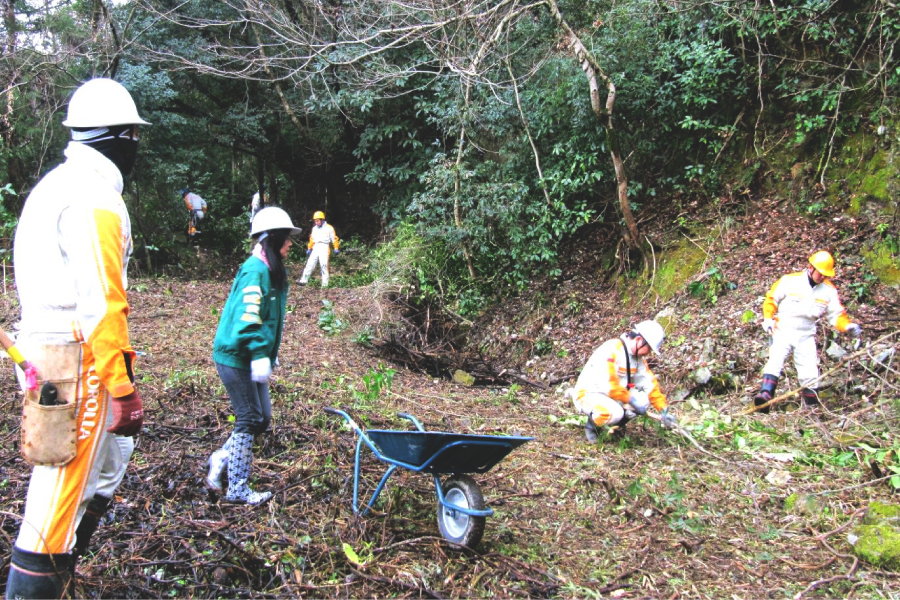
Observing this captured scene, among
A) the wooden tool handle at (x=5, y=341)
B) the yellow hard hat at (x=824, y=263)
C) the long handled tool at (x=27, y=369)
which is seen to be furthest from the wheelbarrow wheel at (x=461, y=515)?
the yellow hard hat at (x=824, y=263)

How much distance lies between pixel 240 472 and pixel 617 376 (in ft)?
11.5

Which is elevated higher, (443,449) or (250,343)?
(250,343)

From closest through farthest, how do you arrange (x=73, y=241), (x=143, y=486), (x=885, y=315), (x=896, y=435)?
1. (x=73, y=241)
2. (x=143, y=486)
3. (x=896, y=435)
4. (x=885, y=315)

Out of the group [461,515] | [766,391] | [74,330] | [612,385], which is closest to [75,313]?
[74,330]

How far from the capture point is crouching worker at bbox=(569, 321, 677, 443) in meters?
5.79

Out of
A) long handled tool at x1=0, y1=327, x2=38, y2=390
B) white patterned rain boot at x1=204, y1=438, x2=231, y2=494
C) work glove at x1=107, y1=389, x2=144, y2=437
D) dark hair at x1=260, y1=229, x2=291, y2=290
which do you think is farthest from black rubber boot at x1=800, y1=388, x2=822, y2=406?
long handled tool at x1=0, y1=327, x2=38, y2=390

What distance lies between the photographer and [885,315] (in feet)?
24.3

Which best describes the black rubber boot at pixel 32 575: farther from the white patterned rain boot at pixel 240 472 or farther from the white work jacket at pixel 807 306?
the white work jacket at pixel 807 306

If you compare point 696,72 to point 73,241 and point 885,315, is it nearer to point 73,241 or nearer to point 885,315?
point 885,315

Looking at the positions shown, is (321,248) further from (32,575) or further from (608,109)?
(32,575)

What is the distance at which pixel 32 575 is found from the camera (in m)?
2.41

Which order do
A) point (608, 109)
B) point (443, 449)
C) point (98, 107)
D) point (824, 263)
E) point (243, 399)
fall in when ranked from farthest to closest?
point (608, 109)
point (824, 263)
point (243, 399)
point (443, 449)
point (98, 107)

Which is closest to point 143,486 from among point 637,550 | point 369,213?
point 637,550

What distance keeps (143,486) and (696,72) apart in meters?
9.80
